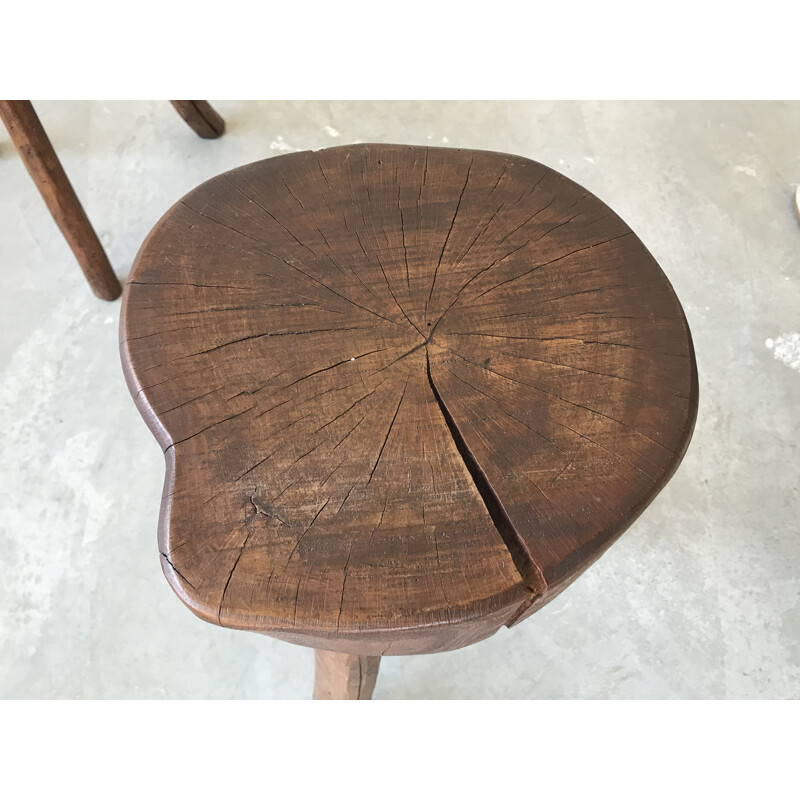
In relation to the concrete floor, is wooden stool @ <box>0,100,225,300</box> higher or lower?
higher

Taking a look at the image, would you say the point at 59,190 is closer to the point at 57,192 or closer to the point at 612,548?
the point at 57,192

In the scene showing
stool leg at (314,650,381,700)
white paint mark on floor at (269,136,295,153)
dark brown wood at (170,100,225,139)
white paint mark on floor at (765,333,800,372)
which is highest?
dark brown wood at (170,100,225,139)

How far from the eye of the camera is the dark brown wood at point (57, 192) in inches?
74.2

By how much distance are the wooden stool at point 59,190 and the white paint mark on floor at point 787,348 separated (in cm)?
187

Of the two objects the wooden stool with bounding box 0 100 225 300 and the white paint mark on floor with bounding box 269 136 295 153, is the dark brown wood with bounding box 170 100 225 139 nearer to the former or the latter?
the wooden stool with bounding box 0 100 225 300

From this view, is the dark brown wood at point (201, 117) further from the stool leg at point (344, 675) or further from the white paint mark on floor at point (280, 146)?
the stool leg at point (344, 675)

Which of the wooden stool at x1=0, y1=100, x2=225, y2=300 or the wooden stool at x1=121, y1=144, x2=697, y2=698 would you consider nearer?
the wooden stool at x1=121, y1=144, x2=697, y2=698

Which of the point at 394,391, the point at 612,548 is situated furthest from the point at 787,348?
the point at 394,391

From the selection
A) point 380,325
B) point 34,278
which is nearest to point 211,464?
point 380,325

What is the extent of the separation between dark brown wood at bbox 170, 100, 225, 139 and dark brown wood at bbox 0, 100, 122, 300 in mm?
552

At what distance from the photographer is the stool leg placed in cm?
142

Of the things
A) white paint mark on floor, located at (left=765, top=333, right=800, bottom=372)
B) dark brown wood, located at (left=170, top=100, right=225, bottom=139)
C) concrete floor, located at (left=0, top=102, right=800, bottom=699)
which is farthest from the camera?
dark brown wood, located at (left=170, top=100, right=225, bottom=139)

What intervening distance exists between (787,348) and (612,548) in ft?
2.80

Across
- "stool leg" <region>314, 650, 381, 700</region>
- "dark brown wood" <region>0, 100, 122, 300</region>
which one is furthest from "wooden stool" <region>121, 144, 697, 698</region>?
"dark brown wood" <region>0, 100, 122, 300</region>
